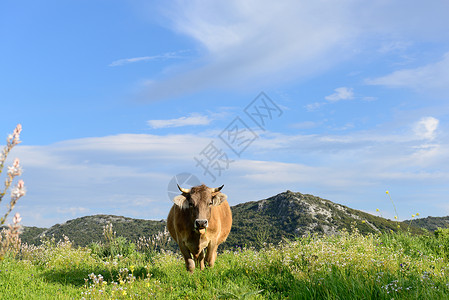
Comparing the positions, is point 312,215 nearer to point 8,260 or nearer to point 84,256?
point 84,256

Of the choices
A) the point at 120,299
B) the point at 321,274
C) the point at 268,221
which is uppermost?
the point at 268,221

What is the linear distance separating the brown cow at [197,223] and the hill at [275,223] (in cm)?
693

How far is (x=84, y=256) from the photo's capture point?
13.4 m

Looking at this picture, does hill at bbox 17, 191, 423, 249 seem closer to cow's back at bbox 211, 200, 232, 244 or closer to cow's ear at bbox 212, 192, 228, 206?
cow's back at bbox 211, 200, 232, 244

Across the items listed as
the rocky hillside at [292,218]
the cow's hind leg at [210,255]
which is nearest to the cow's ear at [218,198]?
the cow's hind leg at [210,255]

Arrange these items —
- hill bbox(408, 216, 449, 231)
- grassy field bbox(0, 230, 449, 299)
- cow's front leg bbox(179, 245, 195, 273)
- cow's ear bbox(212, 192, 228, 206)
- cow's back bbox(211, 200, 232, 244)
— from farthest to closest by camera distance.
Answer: hill bbox(408, 216, 449, 231), cow's back bbox(211, 200, 232, 244), cow's ear bbox(212, 192, 228, 206), cow's front leg bbox(179, 245, 195, 273), grassy field bbox(0, 230, 449, 299)

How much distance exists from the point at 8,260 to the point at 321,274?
32.9 feet

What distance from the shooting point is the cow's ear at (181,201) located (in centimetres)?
941

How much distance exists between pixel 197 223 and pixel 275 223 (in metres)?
12.3

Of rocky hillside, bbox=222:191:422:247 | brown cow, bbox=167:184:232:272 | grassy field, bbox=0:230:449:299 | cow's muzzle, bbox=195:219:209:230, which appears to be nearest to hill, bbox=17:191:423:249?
rocky hillside, bbox=222:191:422:247

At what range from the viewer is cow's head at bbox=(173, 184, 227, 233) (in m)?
9.04

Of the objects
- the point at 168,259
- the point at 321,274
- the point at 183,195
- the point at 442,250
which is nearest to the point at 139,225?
the point at 168,259

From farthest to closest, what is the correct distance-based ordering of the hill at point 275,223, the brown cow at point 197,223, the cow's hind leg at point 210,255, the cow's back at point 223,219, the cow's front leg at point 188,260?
the hill at point 275,223
the cow's back at point 223,219
the cow's hind leg at point 210,255
the cow's front leg at point 188,260
the brown cow at point 197,223

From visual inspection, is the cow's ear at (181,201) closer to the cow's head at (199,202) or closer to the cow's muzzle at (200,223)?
the cow's head at (199,202)
